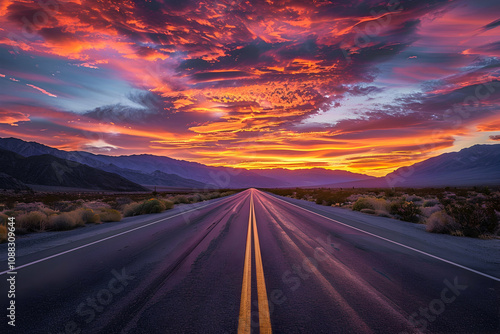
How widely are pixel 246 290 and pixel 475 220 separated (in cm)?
1151

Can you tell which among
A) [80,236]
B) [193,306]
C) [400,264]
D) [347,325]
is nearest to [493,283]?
[400,264]

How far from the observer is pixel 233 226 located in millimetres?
12445

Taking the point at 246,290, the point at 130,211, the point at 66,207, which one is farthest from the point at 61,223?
the point at 66,207

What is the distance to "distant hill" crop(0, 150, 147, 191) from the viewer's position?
117438 mm

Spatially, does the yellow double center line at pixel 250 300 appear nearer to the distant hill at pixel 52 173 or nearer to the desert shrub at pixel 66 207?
the desert shrub at pixel 66 207

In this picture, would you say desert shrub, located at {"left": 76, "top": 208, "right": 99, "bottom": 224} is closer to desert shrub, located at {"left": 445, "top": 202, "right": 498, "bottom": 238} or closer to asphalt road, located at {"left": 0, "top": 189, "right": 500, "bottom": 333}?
asphalt road, located at {"left": 0, "top": 189, "right": 500, "bottom": 333}

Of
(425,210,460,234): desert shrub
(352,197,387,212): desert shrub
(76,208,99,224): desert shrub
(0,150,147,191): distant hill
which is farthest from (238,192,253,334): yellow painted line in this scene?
(0,150,147,191): distant hill

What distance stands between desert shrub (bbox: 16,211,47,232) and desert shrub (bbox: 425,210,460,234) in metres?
17.8

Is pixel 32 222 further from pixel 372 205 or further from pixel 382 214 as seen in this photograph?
pixel 372 205

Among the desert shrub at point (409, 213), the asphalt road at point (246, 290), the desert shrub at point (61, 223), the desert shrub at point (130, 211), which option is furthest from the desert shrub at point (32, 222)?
the desert shrub at point (409, 213)

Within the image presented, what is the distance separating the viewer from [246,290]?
4.65 meters

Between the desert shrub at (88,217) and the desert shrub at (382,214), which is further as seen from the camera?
the desert shrub at (382,214)

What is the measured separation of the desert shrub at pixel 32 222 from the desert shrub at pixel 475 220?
1870 cm

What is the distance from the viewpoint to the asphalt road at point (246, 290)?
3588 mm
